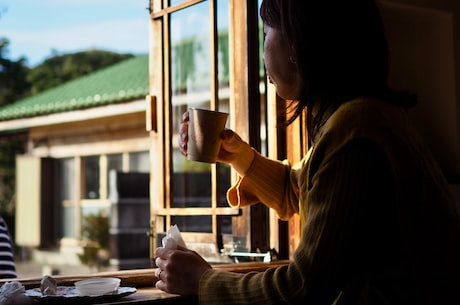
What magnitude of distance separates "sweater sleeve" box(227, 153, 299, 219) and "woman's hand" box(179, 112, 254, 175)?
2cm

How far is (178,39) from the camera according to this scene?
4.23 meters

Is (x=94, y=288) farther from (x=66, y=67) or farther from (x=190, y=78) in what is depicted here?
(x=66, y=67)

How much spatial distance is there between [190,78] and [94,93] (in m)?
5.93

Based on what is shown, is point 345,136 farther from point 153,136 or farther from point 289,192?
point 153,136

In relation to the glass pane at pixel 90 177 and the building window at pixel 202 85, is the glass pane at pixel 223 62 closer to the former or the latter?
the building window at pixel 202 85

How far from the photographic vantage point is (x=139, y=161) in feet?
32.0

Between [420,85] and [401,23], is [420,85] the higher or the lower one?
the lower one

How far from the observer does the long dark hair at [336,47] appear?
4.75 feet

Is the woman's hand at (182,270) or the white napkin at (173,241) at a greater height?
the white napkin at (173,241)

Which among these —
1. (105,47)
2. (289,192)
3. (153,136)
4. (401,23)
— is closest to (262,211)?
(289,192)

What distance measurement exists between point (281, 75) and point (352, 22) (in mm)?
181

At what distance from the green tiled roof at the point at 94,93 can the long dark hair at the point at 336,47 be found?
6.67 meters

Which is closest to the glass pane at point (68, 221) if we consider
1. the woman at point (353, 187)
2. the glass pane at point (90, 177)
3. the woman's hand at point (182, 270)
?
the glass pane at point (90, 177)

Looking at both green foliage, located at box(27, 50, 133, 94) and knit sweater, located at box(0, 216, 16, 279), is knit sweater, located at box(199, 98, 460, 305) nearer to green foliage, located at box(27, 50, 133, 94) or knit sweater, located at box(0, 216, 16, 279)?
knit sweater, located at box(0, 216, 16, 279)
